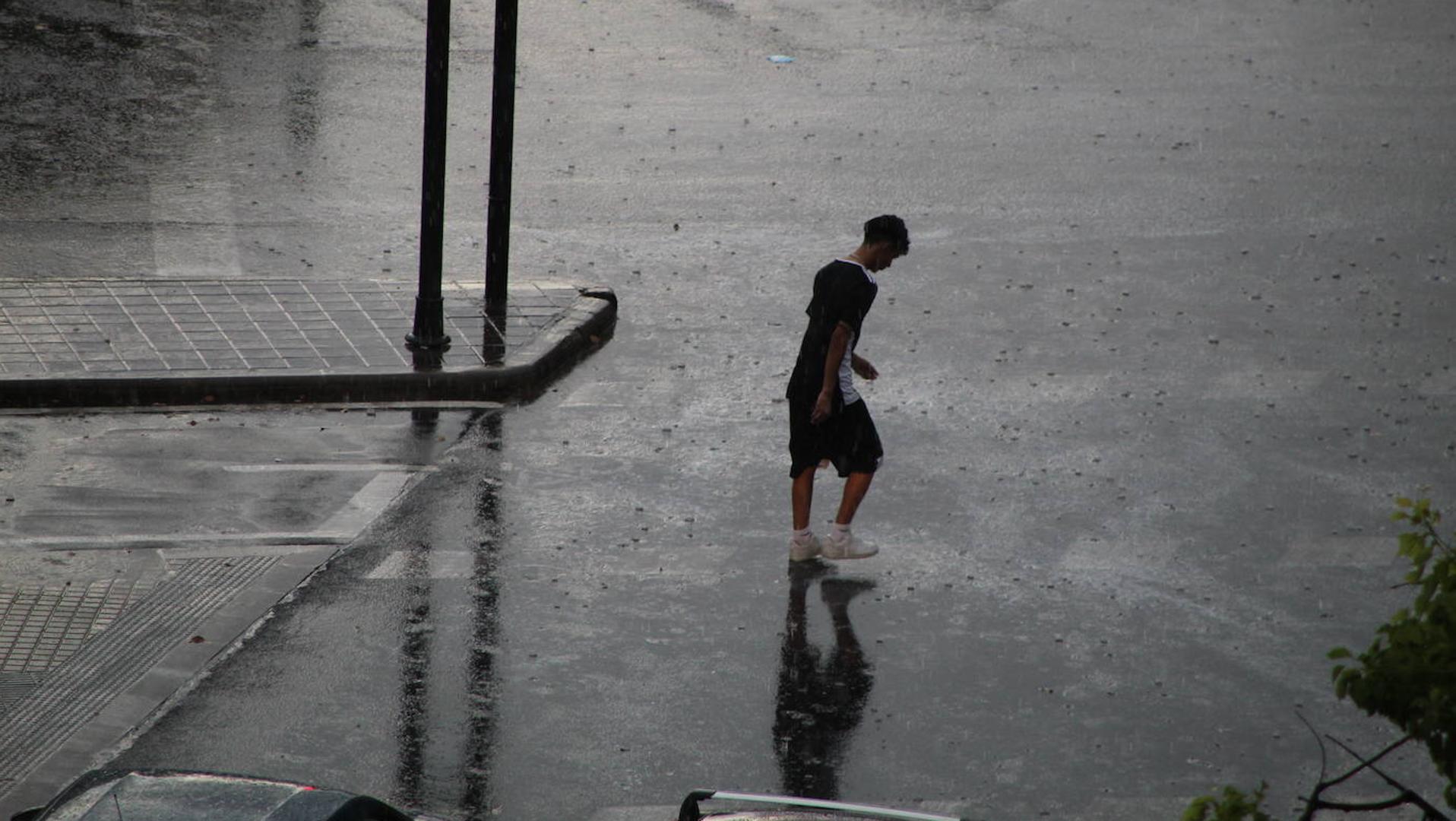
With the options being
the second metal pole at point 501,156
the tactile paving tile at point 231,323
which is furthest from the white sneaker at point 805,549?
the second metal pole at point 501,156

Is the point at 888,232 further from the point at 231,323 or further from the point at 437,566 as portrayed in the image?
the point at 231,323

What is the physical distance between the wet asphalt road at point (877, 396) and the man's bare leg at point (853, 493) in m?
0.29

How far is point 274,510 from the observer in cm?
1041

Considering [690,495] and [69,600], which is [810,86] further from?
[69,600]

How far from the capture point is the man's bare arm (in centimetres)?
960

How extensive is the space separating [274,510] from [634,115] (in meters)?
9.29

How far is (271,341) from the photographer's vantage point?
41.8 feet

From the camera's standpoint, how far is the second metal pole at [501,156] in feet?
43.1

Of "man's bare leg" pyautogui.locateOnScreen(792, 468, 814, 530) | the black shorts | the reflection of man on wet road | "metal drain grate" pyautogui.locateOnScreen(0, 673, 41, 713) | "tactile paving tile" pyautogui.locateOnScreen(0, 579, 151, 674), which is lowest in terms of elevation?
"metal drain grate" pyautogui.locateOnScreen(0, 673, 41, 713)

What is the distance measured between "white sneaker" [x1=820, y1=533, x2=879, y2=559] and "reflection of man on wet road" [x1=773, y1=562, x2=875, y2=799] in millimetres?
210

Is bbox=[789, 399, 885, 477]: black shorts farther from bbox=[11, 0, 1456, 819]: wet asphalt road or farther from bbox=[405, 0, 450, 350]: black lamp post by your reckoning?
bbox=[405, 0, 450, 350]: black lamp post

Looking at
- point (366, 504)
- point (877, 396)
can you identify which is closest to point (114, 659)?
point (366, 504)

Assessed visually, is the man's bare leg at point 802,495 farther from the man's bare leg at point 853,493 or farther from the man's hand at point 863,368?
the man's hand at point 863,368

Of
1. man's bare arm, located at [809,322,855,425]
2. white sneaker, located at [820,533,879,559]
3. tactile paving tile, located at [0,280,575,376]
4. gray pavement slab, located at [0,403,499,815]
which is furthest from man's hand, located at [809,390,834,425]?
tactile paving tile, located at [0,280,575,376]
